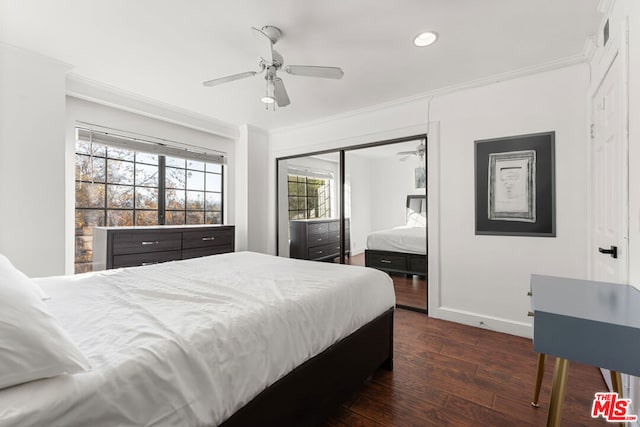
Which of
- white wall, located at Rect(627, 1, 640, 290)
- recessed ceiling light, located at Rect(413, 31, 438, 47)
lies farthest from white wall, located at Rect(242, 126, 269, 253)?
white wall, located at Rect(627, 1, 640, 290)

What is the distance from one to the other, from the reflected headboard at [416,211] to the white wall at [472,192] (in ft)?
0.45

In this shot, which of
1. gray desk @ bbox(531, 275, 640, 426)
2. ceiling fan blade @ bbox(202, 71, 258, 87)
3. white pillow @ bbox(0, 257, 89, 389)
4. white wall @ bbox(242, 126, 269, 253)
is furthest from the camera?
white wall @ bbox(242, 126, 269, 253)

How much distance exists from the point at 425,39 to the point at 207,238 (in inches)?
129

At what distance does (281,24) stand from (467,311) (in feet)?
10.4

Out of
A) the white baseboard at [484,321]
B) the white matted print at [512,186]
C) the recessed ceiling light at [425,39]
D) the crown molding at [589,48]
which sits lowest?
the white baseboard at [484,321]

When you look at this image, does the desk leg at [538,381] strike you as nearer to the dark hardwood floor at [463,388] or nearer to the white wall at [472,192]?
the dark hardwood floor at [463,388]

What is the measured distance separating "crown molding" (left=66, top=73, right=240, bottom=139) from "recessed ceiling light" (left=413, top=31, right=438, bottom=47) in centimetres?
303

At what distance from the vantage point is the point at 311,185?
4.45 metres

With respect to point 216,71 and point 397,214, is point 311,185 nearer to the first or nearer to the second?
point 397,214

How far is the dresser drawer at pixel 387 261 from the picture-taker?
3.63 meters

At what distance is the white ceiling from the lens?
190 centimetres

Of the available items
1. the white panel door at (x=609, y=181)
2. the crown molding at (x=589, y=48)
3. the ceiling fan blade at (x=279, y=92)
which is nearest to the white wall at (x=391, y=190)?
the white panel door at (x=609, y=181)

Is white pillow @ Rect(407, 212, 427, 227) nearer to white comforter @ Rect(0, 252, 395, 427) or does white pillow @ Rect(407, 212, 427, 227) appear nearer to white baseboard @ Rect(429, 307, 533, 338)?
white baseboard @ Rect(429, 307, 533, 338)

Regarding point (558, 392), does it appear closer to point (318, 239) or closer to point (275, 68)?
point (275, 68)
